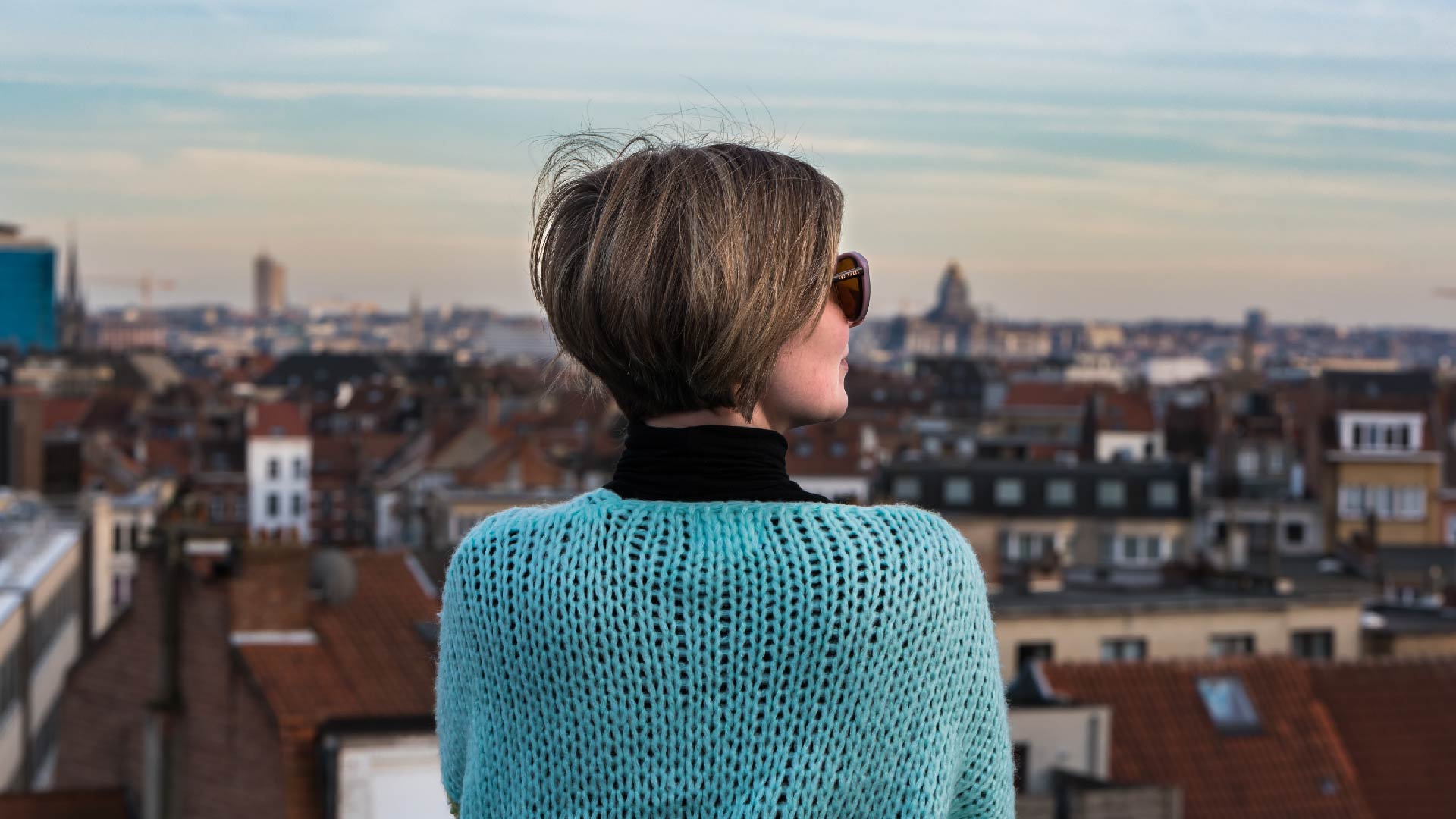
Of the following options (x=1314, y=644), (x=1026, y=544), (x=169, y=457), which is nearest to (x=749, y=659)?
(x=1314, y=644)

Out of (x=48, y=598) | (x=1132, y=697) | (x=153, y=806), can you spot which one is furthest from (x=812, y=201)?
(x=48, y=598)

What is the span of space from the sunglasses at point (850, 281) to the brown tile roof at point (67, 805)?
564 inches

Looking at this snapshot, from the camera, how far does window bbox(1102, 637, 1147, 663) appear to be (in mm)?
29750

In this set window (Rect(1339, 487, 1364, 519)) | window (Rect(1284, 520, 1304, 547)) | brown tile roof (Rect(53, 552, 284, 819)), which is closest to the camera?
brown tile roof (Rect(53, 552, 284, 819))

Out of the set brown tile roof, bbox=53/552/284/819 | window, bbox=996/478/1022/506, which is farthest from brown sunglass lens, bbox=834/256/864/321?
window, bbox=996/478/1022/506

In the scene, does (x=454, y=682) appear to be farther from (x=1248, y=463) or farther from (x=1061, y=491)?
(x=1248, y=463)

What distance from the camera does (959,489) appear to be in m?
50.2

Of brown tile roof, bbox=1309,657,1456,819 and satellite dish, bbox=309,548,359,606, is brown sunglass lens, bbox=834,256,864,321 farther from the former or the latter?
brown tile roof, bbox=1309,657,1456,819

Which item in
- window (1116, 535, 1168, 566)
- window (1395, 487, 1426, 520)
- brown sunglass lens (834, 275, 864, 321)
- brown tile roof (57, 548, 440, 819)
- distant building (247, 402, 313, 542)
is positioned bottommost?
distant building (247, 402, 313, 542)

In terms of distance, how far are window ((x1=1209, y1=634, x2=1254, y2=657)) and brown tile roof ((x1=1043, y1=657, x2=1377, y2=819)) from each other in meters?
6.08

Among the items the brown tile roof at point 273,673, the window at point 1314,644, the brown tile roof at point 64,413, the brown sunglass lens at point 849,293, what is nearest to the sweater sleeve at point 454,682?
the brown sunglass lens at point 849,293

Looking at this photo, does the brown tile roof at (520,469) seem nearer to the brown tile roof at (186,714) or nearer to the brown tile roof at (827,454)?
the brown tile roof at (827,454)

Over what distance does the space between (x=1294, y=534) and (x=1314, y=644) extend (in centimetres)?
2558

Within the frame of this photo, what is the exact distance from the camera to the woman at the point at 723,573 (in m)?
1.82
